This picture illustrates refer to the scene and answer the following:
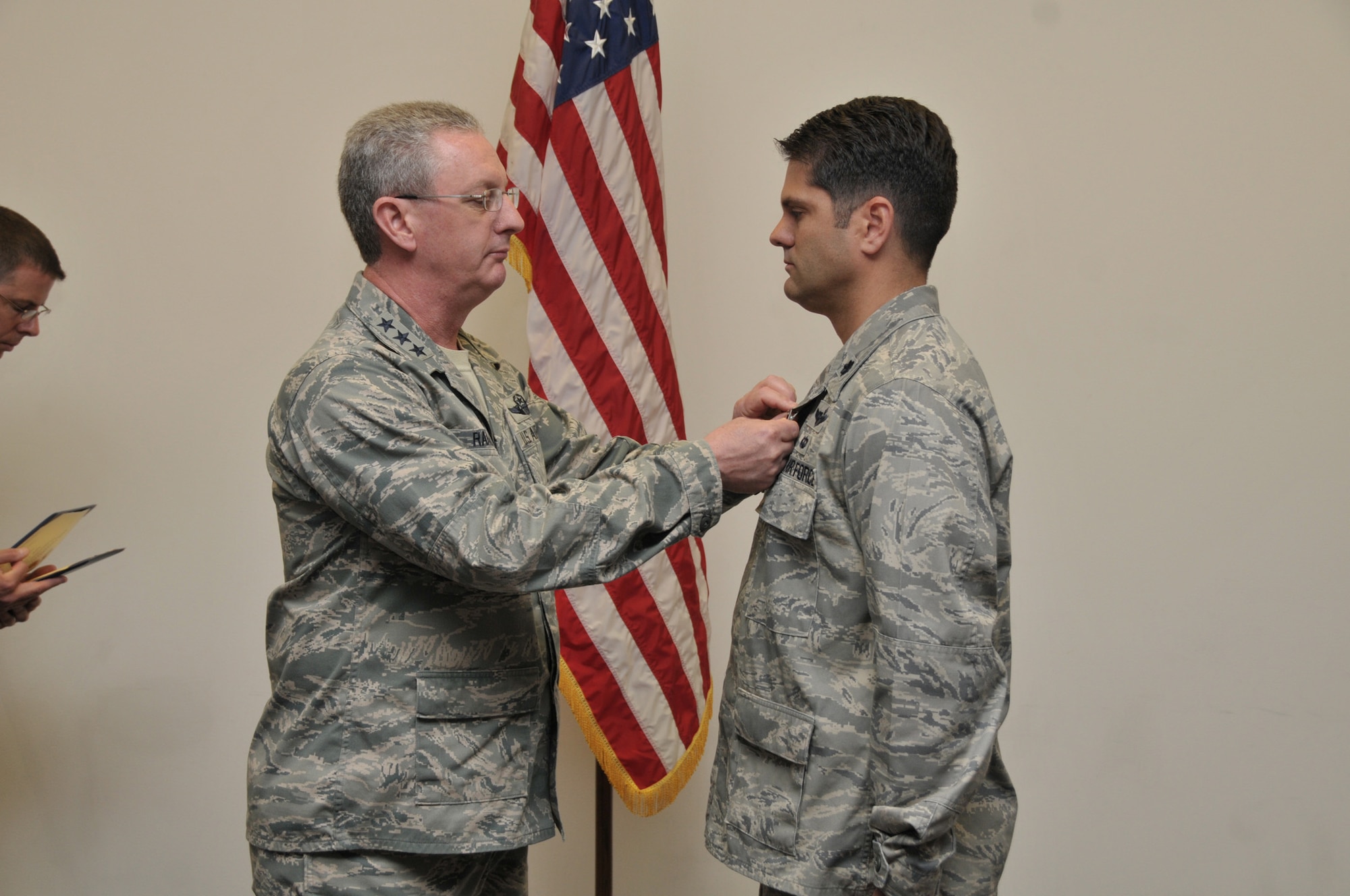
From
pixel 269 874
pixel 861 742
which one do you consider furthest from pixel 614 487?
pixel 269 874

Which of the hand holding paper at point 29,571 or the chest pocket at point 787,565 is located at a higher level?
the chest pocket at point 787,565

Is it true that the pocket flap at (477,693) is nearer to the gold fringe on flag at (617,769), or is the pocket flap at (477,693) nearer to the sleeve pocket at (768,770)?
the sleeve pocket at (768,770)

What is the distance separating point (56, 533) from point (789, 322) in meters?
1.77

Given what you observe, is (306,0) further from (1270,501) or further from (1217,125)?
(1270,501)

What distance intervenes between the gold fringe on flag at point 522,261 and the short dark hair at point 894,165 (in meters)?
1.01

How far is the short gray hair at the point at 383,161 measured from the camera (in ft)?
5.05

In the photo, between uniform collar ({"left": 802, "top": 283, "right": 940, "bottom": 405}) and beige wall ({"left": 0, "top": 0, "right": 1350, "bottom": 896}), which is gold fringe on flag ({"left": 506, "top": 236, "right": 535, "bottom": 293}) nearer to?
beige wall ({"left": 0, "top": 0, "right": 1350, "bottom": 896})

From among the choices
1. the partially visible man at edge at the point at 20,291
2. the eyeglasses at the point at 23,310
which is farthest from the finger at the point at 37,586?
the eyeglasses at the point at 23,310

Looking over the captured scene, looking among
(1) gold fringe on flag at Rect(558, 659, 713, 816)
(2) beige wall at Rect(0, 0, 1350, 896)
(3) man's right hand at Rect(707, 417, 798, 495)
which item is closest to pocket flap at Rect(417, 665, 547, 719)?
(3) man's right hand at Rect(707, 417, 798, 495)

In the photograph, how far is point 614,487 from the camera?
1396 mm

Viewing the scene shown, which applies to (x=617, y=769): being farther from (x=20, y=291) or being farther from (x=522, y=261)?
(x=20, y=291)

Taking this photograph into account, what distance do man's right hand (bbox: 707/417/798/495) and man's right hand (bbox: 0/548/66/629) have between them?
1.39 metres

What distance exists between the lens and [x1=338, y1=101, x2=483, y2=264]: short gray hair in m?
1.54

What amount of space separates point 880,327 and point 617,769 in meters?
1.38
